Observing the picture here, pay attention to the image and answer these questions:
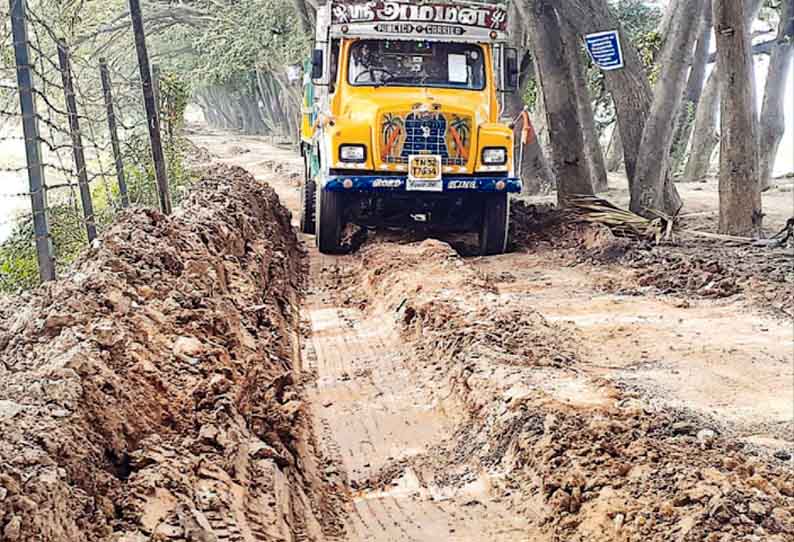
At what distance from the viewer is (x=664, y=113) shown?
13.7 meters

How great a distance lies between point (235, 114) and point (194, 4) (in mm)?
34057

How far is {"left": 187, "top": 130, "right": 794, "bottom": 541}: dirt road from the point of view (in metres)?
4.67

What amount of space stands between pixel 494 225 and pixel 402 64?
246 centimetres

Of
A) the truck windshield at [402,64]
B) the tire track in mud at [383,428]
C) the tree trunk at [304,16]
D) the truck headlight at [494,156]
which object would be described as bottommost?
the tire track in mud at [383,428]

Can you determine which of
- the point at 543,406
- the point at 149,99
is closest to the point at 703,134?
the point at 149,99

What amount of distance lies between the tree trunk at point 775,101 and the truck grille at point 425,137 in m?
11.5

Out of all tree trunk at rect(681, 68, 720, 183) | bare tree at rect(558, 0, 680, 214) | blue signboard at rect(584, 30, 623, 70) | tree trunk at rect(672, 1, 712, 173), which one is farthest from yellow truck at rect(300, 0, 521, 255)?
tree trunk at rect(681, 68, 720, 183)

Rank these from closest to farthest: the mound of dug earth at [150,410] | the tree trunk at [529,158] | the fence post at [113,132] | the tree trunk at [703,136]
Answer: the mound of dug earth at [150,410] < the fence post at [113,132] < the tree trunk at [529,158] < the tree trunk at [703,136]

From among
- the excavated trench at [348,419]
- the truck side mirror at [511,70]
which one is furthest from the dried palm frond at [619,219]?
the excavated trench at [348,419]

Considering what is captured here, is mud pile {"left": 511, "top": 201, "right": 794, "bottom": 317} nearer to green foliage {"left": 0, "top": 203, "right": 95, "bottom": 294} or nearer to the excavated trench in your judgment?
the excavated trench

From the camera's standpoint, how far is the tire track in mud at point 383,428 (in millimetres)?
4898

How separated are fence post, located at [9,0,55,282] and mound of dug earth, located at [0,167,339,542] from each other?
1.35 ft

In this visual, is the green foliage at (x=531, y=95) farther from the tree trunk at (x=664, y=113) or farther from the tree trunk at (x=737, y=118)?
the tree trunk at (x=737, y=118)

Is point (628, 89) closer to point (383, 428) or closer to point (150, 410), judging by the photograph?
point (383, 428)
